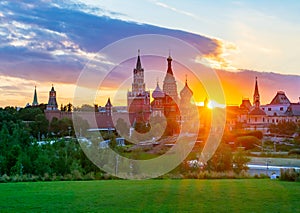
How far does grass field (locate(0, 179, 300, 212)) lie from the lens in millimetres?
6652

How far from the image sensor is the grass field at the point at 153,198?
6652mm

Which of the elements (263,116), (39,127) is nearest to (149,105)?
(39,127)

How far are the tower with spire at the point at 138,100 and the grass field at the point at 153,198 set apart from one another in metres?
36.8

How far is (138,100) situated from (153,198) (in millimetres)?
45690

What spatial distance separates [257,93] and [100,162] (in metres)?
56.8

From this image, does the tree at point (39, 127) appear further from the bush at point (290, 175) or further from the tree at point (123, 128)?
the bush at point (290, 175)

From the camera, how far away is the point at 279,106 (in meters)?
63.3

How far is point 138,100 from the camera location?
174 feet

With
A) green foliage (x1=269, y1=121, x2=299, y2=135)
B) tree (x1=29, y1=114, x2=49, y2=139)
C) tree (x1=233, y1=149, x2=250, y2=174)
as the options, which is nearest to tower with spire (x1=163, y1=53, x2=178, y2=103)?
green foliage (x1=269, y1=121, x2=299, y2=135)

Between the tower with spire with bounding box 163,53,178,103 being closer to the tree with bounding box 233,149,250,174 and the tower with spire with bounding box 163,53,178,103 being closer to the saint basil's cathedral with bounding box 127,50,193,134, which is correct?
the saint basil's cathedral with bounding box 127,50,193,134

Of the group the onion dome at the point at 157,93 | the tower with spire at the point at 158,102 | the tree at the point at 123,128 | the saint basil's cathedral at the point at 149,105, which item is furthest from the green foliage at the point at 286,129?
the tree at the point at 123,128

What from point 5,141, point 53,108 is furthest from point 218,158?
point 53,108

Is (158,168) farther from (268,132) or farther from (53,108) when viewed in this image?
(53,108)

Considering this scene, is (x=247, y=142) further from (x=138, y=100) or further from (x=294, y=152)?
(x=138, y=100)
